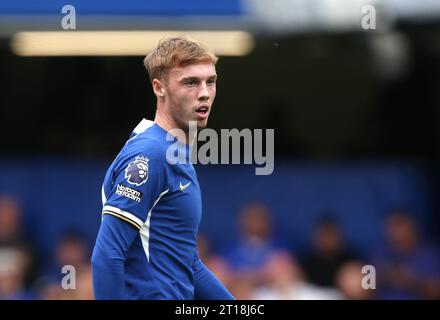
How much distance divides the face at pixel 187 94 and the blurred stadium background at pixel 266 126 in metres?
4.14

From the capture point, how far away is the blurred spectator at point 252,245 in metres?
8.66

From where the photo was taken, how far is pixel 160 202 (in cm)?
456

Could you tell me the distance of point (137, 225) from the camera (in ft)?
14.6

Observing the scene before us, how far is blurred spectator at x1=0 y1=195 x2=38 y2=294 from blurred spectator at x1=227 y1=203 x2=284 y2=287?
65.3 inches

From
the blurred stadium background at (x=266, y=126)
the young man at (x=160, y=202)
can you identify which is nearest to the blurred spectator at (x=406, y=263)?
the blurred stadium background at (x=266, y=126)

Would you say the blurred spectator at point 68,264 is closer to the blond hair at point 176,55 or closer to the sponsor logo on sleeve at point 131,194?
the blond hair at point 176,55

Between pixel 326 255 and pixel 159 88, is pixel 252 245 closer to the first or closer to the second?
pixel 326 255

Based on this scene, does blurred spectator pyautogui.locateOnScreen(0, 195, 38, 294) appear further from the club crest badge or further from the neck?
the club crest badge

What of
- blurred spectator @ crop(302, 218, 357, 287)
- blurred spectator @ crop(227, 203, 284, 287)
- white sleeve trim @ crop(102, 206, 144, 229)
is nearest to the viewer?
white sleeve trim @ crop(102, 206, 144, 229)

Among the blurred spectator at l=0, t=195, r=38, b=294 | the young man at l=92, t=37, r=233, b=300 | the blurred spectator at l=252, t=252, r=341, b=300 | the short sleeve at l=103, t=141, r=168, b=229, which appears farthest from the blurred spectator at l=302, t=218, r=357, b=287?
the short sleeve at l=103, t=141, r=168, b=229

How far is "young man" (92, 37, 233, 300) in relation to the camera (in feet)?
14.5

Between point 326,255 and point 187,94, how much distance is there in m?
4.69
